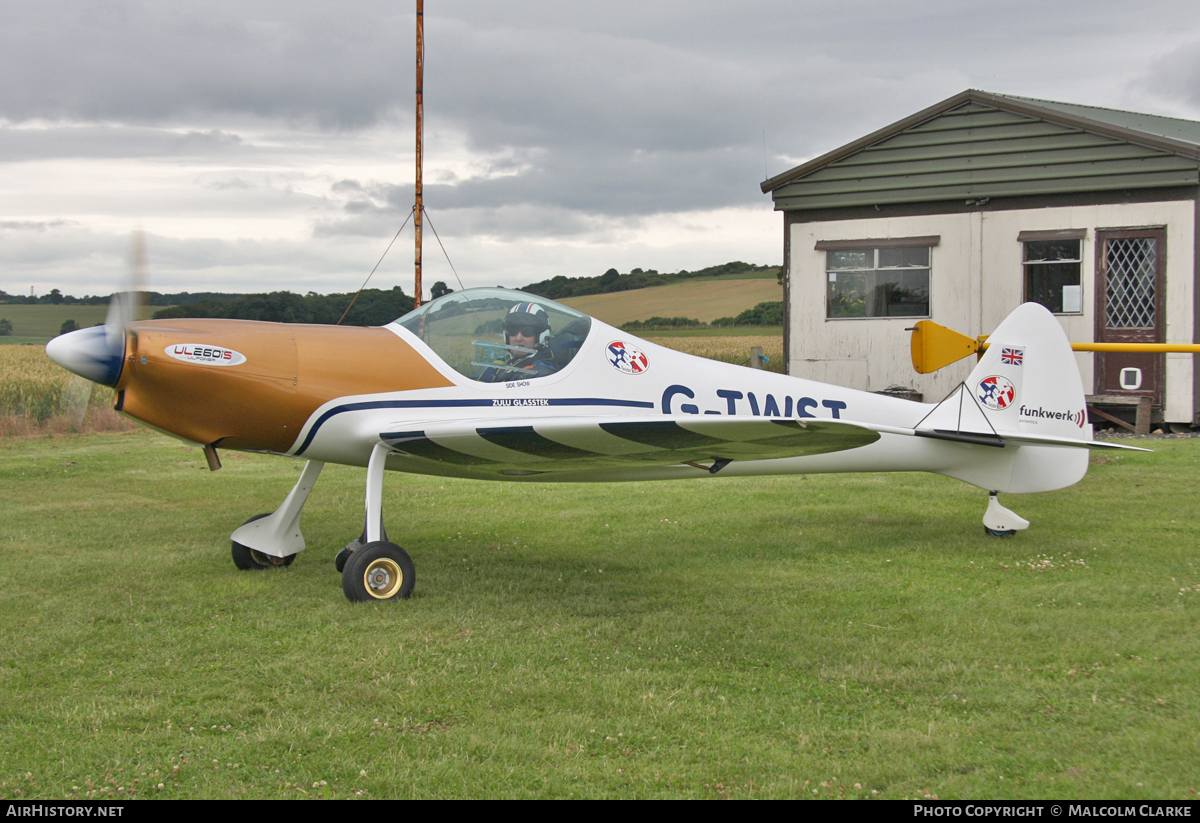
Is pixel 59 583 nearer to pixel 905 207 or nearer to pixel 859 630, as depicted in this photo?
pixel 859 630

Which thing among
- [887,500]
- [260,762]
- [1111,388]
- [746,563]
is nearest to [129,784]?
[260,762]

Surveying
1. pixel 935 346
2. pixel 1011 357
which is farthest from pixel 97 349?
pixel 1011 357

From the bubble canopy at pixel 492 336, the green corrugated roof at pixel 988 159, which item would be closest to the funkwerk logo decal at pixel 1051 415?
the bubble canopy at pixel 492 336

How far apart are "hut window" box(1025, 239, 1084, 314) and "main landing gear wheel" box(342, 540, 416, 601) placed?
38.8 feet

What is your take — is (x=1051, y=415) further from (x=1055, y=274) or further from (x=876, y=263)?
(x=876, y=263)

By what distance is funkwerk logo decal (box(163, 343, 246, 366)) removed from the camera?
5668 millimetres

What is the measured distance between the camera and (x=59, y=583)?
615cm

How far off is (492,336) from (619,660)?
2575 mm

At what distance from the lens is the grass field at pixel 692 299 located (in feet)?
119

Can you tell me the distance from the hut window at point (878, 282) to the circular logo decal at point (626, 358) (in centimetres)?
961

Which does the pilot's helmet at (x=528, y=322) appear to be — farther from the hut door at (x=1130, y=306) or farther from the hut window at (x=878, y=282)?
the hut door at (x=1130, y=306)

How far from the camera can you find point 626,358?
663cm

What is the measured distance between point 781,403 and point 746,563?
1240 millimetres

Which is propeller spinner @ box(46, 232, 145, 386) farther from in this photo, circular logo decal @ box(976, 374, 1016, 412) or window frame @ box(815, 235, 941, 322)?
window frame @ box(815, 235, 941, 322)
